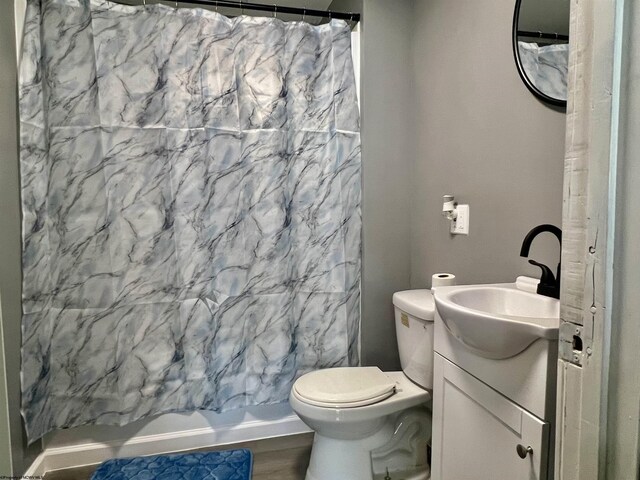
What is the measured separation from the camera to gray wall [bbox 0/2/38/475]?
147 cm

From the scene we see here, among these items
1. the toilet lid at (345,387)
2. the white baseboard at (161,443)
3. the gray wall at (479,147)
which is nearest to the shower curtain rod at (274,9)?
the gray wall at (479,147)

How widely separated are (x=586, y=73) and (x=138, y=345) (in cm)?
185

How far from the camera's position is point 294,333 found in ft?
6.32

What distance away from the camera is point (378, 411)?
1488 millimetres

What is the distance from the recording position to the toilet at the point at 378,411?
1479 millimetres

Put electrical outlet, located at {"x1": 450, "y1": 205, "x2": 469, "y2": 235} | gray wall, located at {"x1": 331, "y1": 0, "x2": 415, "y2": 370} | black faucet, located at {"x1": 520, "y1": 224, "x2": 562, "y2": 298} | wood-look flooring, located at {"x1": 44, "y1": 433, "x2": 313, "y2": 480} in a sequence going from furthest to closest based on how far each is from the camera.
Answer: gray wall, located at {"x1": 331, "y1": 0, "x2": 415, "y2": 370}, wood-look flooring, located at {"x1": 44, "y1": 433, "x2": 313, "y2": 480}, electrical outlet, located at {"x1": 450, "y1": 205, "x2": 469, "y2": 235}, black faucet, located at {"x1": 520, "y1": 224, "x2": 562, "y2": 298}

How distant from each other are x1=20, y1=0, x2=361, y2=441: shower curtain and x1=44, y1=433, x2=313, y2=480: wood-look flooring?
0.76 feet

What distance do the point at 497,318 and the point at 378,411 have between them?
803mm

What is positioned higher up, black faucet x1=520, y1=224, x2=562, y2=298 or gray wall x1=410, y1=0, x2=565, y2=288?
Answer: gray wall x1=410, y1=0, x2=565, y2=288

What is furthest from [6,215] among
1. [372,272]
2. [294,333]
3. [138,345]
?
[372,272]

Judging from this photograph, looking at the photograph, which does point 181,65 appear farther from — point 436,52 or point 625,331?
point 625,331

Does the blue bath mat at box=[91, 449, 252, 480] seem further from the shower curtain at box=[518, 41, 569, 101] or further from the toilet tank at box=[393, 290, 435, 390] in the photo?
the shower curtain at box=[518, 41, 569, 101]

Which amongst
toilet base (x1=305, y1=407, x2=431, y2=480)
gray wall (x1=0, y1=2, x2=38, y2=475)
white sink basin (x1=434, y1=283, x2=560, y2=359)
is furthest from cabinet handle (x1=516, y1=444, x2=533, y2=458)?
gray wall (x1=0, y1=2, x2=38, y2=475)

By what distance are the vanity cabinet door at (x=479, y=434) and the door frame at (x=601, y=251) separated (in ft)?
1.40
